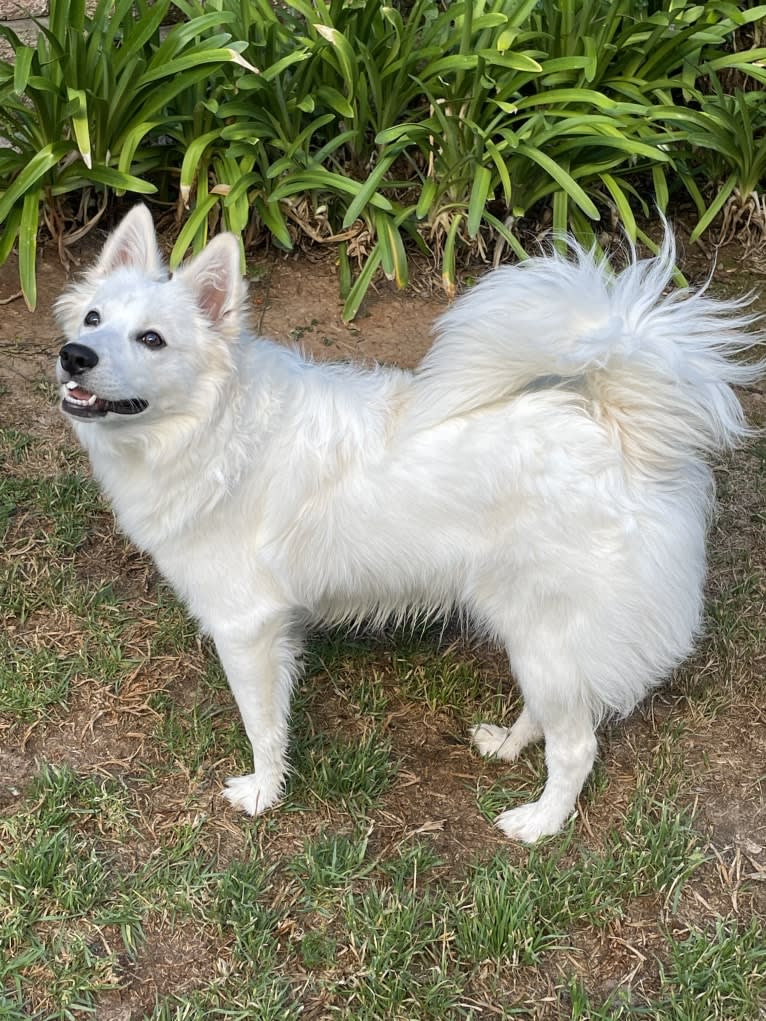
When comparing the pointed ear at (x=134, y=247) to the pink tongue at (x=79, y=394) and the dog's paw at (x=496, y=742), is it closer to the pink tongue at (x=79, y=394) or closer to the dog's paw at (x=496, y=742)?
the pink tongue at (x=79, y=394)

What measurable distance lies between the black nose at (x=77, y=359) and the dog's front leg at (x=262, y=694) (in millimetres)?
774

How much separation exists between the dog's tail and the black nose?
826mm

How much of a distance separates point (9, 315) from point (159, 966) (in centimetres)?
302

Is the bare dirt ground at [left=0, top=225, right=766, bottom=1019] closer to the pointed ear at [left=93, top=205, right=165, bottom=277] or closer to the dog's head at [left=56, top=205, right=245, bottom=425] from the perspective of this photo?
the dog's head at [left=56, top=205, right=245, bottom=425]

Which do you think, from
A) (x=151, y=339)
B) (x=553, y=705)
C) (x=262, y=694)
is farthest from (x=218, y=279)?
(x=553, y=705)

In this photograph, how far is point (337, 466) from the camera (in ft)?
8.14

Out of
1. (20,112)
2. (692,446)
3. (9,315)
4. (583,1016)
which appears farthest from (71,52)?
(583,1016)

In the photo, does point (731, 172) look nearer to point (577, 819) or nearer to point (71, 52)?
Result: point (71, 52)

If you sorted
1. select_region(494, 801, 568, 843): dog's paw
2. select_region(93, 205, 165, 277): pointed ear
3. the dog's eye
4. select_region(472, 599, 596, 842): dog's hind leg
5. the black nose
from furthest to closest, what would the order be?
select_region(494, 801, 568, 843): dog's paw → select_region(93, 205, 165, 277): pointed ear → select_region(472, 599, 596, 842): dog's hind leg → the dog's eye → the black nose

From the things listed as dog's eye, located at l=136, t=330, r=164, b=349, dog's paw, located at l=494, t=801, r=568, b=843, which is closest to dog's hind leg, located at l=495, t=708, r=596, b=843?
dog's paw, located at l=494, t=801, r=568, b=843

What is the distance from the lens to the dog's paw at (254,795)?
9.12ft

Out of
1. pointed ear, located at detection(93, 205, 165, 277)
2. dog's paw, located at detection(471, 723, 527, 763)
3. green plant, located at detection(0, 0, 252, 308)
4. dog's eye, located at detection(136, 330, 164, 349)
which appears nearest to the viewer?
dog's eye, located at detection(136, 330, 164, 349)

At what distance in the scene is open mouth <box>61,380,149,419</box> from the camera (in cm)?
228

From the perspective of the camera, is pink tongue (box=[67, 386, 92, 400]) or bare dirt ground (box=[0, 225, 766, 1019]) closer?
pink tongue (box=[67, 386, 92, 400])
